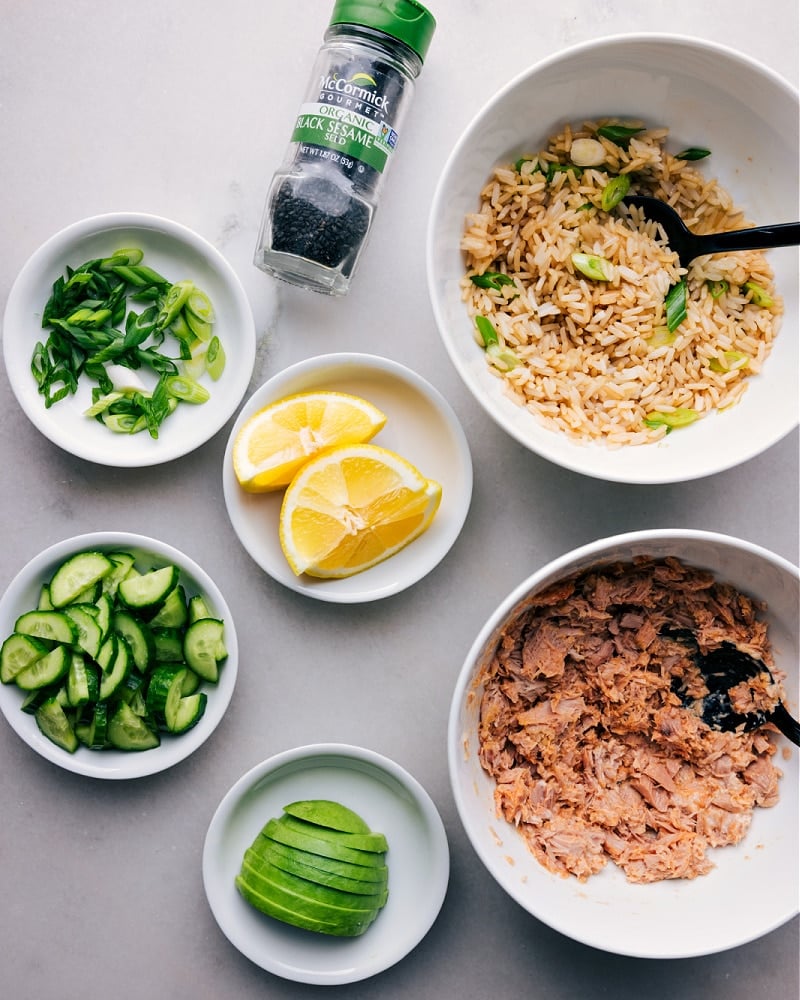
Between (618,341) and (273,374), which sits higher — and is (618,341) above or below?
above

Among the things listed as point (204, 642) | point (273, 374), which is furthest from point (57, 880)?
point (273, 374)

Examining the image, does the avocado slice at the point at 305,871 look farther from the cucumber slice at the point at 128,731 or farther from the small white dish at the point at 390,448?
the small white dish at the point at 390,448

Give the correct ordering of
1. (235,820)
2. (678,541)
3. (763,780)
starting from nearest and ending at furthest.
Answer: (678,541), (763,780), (235,820)

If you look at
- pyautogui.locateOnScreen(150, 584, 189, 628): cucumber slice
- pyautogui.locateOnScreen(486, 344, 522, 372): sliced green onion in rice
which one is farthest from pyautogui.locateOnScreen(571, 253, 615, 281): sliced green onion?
pyautogui.locateOnScreen(150, 584, 189, 628): cucumber slice

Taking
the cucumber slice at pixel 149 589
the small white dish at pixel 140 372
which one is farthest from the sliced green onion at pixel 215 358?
the cucumber slice at pixel 149 589

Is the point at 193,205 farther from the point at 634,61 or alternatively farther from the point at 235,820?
the point at 235,820

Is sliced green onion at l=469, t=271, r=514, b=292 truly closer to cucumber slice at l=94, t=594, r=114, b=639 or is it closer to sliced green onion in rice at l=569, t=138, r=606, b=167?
sliced green onion in rice at l=569, t=138, r=606, b=167
